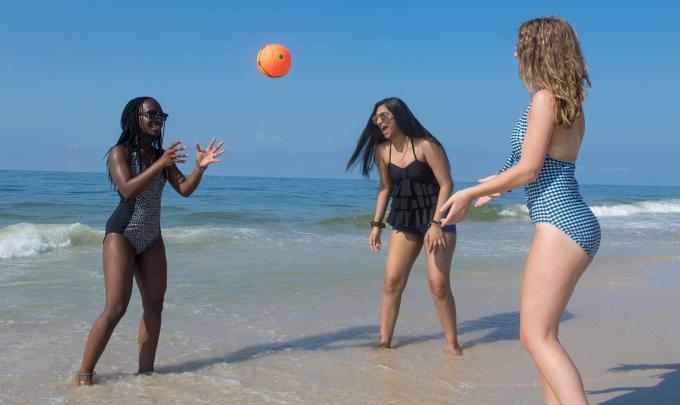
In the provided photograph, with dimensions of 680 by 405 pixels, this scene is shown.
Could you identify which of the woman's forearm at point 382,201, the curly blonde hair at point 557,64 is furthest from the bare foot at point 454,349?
the curly blonde hair at point 557,64

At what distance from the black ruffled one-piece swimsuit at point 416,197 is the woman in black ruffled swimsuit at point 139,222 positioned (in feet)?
5.03

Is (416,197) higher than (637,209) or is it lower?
higher

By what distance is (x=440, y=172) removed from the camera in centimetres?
518

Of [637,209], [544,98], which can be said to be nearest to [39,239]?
[544,98]

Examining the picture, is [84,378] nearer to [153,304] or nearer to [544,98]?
[153,304]

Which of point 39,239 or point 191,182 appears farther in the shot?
point 39,239

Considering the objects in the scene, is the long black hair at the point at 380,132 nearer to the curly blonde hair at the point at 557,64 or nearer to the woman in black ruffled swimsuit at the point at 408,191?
the woman in black ruffled swimsuit at the point at 408,191

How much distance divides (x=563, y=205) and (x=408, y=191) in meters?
2.48

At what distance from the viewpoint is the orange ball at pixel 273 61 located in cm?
704

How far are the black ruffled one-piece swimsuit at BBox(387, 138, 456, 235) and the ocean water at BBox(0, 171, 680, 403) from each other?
3.48 feet

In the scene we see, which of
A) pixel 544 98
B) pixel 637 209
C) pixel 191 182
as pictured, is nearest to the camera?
pixel 544 98

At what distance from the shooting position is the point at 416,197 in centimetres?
532

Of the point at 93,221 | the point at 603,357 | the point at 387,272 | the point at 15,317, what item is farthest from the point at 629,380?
the point at 93,221

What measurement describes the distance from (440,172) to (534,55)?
2.33 meters
